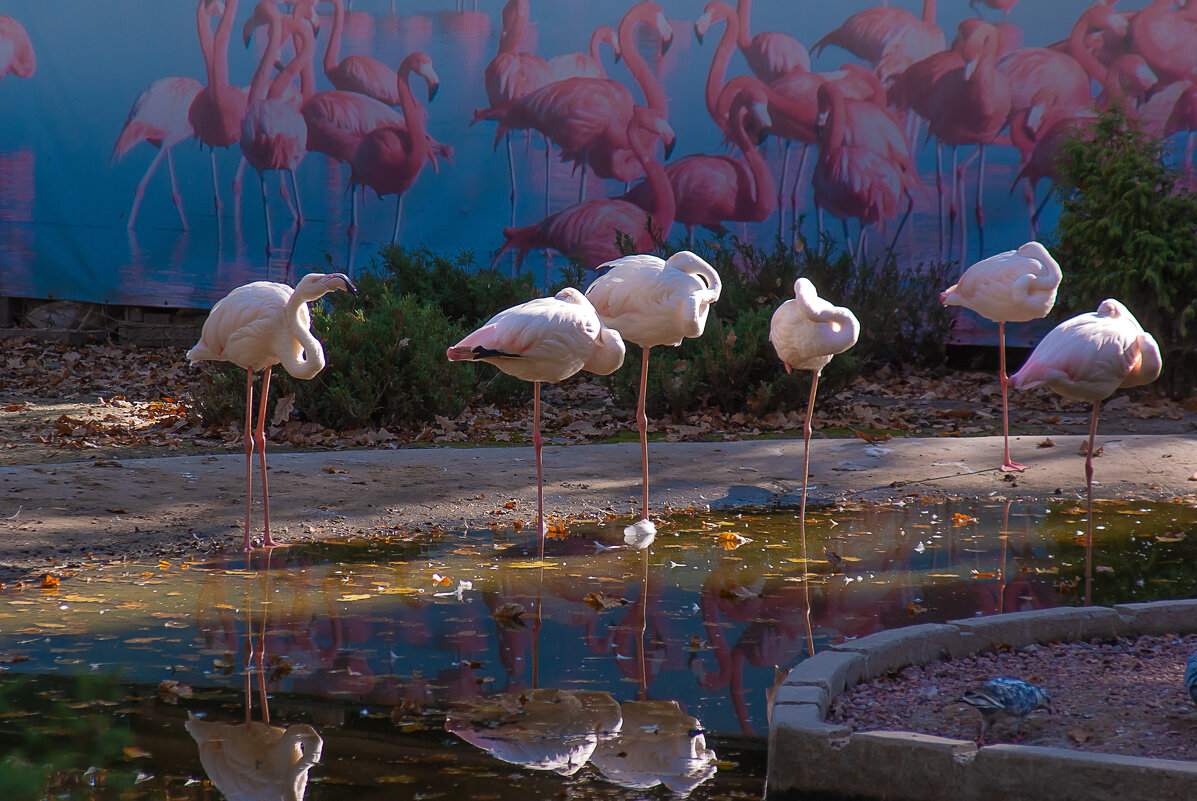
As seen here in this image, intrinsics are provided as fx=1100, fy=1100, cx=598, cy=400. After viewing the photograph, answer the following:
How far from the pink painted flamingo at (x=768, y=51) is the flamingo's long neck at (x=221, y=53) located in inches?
232

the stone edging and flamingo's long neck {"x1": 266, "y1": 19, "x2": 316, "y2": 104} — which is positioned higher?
flamingo's long neck {"x1": 266, "y1": 19, "x2": 316, "y2": 104}

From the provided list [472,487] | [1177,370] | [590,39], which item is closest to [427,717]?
[472,487]

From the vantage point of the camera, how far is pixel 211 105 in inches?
510

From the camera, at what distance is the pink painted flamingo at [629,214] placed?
12055 mm

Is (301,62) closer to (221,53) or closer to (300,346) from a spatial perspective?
(221,53)

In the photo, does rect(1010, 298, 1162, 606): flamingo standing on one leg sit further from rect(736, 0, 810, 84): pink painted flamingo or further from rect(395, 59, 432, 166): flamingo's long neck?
rect(395, 59, 432, 166): flamingo's long neck

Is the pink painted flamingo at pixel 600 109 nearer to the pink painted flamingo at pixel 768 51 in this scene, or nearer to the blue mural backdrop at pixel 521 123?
the blue mural backdrop at pixel 521 123

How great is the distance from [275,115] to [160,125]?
1.45 metres

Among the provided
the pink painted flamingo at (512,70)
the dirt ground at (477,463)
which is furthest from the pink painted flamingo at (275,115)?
the dirt ground at (477,463)

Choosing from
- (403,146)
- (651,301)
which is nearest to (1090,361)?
(651,301)

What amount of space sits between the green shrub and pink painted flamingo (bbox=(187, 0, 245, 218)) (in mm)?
9127

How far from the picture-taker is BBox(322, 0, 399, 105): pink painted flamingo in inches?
494

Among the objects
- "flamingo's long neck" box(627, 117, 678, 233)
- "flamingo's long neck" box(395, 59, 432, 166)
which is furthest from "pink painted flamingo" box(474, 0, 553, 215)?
"flamingo's long neck" box(627, 117, 678, 233)

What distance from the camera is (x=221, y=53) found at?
12.9 m
